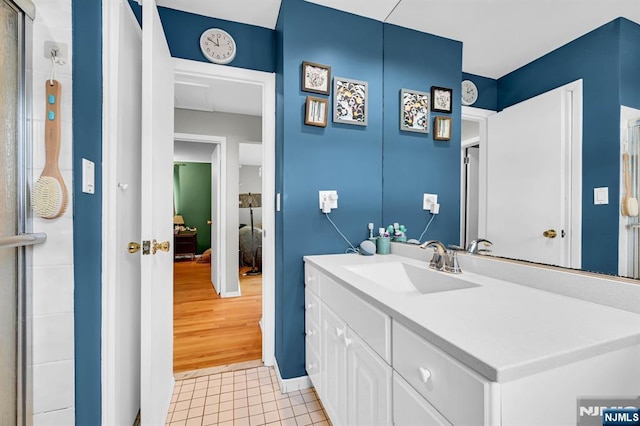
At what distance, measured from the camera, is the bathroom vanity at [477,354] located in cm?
52

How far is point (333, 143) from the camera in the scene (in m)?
1.75

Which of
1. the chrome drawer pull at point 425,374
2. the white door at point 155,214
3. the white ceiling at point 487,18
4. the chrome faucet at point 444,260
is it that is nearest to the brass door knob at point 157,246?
the white door at point 155,214

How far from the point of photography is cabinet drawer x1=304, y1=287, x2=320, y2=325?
4.79 feet

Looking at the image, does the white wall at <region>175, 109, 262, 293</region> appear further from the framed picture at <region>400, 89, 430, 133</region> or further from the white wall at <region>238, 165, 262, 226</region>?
the framed picture at <region>400, 89, 430, 133</region>

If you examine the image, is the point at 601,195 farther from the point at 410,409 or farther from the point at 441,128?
the point at 441,128

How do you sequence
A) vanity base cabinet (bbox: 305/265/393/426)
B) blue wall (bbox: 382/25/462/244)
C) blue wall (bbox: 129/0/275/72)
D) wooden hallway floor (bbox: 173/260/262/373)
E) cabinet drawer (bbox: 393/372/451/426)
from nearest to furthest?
cabinet drawer (bbox: 393/372/451/426) < vanity base cabinet (bbox: 305/265/393/426) < blue wall (bbox: 382/25/462/244) < blue wall (bbox: 129/0/275/72) < wooden hallway floor (bbox: 173/260/262/373)

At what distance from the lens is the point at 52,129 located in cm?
80

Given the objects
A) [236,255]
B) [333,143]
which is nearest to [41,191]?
[333,143]

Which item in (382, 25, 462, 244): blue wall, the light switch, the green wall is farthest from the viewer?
the green wall

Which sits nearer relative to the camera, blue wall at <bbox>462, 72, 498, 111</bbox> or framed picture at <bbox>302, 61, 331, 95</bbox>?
blue wall at <bbox>462, 72, 498, 111</bbox>

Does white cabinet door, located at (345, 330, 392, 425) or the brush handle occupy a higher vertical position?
the brush handle

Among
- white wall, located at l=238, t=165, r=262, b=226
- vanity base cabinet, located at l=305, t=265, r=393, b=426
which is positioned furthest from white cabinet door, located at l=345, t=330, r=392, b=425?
white wall, located at l=238, t=165, r=262, b=226

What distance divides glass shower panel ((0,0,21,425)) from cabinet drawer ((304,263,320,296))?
1.09 meters

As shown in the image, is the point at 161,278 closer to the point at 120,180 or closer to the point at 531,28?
the point at 120,180
